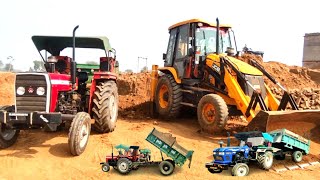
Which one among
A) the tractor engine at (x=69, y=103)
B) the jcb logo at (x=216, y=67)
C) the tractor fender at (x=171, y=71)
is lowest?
the tractor engine at (x=69, y=103)

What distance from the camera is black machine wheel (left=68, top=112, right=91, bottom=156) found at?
643 centimetres

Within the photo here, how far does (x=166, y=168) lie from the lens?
19.3 ft

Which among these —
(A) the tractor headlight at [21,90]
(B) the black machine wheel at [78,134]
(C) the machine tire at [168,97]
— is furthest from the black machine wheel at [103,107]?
(C) the machine tire at [168,97]

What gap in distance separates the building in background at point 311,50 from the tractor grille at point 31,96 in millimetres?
23613

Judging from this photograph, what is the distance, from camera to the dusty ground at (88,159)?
587 centimetres

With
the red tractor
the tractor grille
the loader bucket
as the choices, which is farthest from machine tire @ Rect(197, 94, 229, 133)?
the tractor grille

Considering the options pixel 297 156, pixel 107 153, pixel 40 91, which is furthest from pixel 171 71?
pixel 297 156

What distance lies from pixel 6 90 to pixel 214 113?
557 inches

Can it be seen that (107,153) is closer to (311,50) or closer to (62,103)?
(62,103)

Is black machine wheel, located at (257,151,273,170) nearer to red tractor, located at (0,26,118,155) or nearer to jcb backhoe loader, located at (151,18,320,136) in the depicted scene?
jcb backhoe loader, located at (151,18,320,136)

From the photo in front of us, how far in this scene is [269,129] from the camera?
24.4 feet

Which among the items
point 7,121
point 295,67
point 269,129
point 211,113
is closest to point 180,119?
point 211,113

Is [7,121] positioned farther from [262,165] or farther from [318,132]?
[318,132]

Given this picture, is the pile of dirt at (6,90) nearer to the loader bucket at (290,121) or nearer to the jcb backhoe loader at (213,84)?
the jcb backhoe loader at (213,84)
